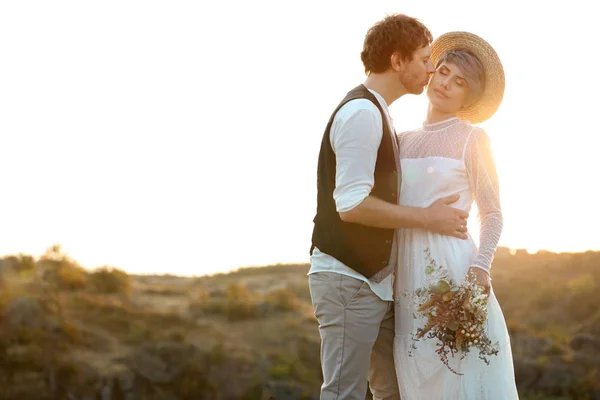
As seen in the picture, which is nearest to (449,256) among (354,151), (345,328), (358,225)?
(358,225)

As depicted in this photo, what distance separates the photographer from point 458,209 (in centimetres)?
336

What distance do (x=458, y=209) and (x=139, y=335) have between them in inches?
514

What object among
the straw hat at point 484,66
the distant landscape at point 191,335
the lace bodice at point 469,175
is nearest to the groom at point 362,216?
the lace bodice at point 469,175

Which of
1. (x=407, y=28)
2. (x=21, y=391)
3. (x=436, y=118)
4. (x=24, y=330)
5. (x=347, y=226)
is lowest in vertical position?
(x=21, y=391)

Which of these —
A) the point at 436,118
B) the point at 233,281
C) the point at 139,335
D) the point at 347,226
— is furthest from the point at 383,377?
the point at 233,281

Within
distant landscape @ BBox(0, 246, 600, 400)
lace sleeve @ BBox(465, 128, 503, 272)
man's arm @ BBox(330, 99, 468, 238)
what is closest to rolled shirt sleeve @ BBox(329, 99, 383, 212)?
man's arm @ BBox(330, 99, 468, 238)

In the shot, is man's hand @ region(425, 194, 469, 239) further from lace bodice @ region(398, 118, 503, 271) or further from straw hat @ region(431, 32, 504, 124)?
straw hat @ region(431, 32, 504, 124)

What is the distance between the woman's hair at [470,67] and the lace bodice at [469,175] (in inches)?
11.0

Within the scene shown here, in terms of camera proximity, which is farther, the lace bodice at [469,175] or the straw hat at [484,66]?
the straw hat at [484,66]

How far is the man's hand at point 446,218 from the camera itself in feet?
10.8

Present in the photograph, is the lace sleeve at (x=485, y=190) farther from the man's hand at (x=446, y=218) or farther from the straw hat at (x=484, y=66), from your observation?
the straw hat at (x=484, y=66)

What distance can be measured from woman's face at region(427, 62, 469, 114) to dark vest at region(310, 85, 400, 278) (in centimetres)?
47

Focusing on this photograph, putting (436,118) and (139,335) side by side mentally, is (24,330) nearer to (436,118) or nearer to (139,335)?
(139,335)

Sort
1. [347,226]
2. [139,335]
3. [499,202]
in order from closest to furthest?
[347,226], [499,202], [139,335]
